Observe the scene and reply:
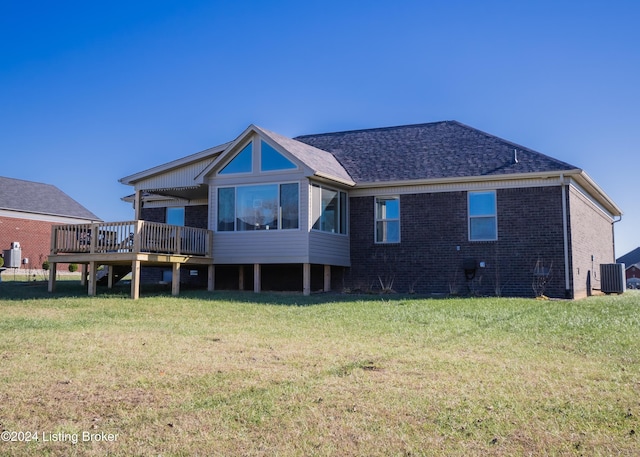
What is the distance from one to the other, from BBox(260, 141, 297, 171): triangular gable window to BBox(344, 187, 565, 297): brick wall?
301 centimetres

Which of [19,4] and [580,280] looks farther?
[580,280]

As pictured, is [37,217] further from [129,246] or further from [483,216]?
[483,216]

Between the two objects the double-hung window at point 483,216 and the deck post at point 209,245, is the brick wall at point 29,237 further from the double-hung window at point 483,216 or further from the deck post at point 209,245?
the double-hung window at point 483,216

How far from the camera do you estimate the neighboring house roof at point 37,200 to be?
38062 mm

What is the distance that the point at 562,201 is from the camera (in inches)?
669

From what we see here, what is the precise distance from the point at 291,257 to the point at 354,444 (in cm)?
1244

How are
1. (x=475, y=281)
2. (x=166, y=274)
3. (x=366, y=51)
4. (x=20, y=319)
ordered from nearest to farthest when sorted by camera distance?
1. (x=20, y=319)
2. (x=366, y=51)
3. (x=475, y=281)
4. (x=166, y=274)

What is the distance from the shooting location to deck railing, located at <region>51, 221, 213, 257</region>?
53.6ft

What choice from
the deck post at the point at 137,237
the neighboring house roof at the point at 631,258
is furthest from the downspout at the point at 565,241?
the neighboring house roof at the point at 631,258

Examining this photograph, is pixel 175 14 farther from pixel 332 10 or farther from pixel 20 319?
pixel 20 319

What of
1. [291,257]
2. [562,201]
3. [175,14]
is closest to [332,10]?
[175,14]

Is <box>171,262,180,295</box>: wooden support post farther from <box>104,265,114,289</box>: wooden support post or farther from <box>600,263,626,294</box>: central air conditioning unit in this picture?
<box>600,263,626,294</box>: central air conditioning unit

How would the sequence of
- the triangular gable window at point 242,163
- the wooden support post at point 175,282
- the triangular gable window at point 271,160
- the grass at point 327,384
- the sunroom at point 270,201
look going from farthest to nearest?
the triangular gable window at point 242,163 → the triangular gable window at point 271,160 → the sunroom at point 270,201 → the wooden support post at point 175,282 → the grass at point 327,384

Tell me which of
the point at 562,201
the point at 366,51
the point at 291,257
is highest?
the point at 366,51
